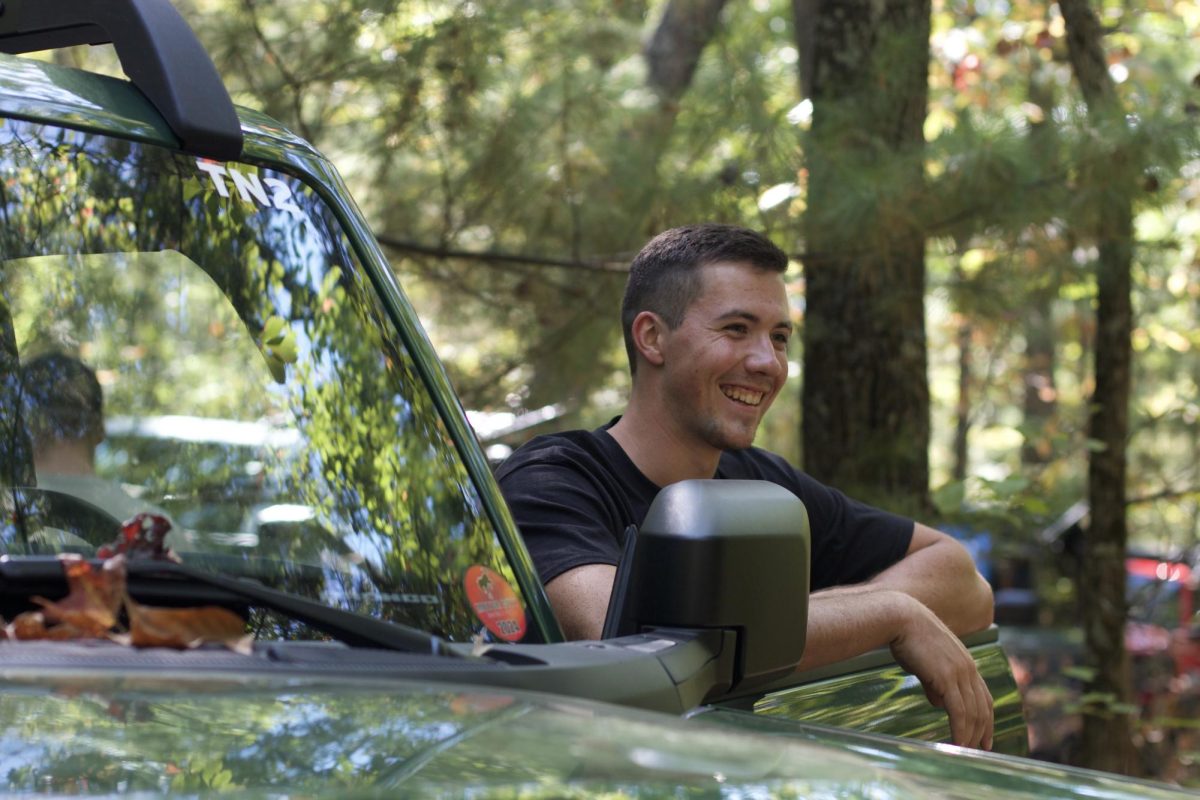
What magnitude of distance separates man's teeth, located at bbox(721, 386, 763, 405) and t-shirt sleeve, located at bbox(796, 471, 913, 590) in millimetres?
360

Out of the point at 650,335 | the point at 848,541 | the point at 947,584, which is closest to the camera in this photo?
the point at 947,584

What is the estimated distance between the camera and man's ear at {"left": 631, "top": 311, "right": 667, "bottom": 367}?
3.72 meters

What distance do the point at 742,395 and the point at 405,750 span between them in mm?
2314

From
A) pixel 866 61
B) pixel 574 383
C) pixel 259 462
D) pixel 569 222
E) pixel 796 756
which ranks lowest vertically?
pixel 796 756

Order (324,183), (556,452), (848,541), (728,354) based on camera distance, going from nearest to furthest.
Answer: (324,183) < (556,452) < (728,354) < (848,541)

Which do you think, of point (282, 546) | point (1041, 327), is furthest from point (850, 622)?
point (1041, 327)

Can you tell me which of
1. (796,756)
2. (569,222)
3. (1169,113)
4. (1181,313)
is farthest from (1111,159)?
(1181,313)

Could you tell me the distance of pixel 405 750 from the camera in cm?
138

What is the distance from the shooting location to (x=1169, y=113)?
16.8ft

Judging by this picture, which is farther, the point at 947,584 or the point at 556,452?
the point at 947,584

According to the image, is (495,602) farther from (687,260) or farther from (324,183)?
(687,260)

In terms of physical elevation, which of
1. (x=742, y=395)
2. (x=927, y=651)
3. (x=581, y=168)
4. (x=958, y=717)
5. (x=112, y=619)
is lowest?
(x=958, y=717)

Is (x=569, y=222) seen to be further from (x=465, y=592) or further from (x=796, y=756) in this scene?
(x=796, y=756)

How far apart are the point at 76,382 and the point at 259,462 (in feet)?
0.85
